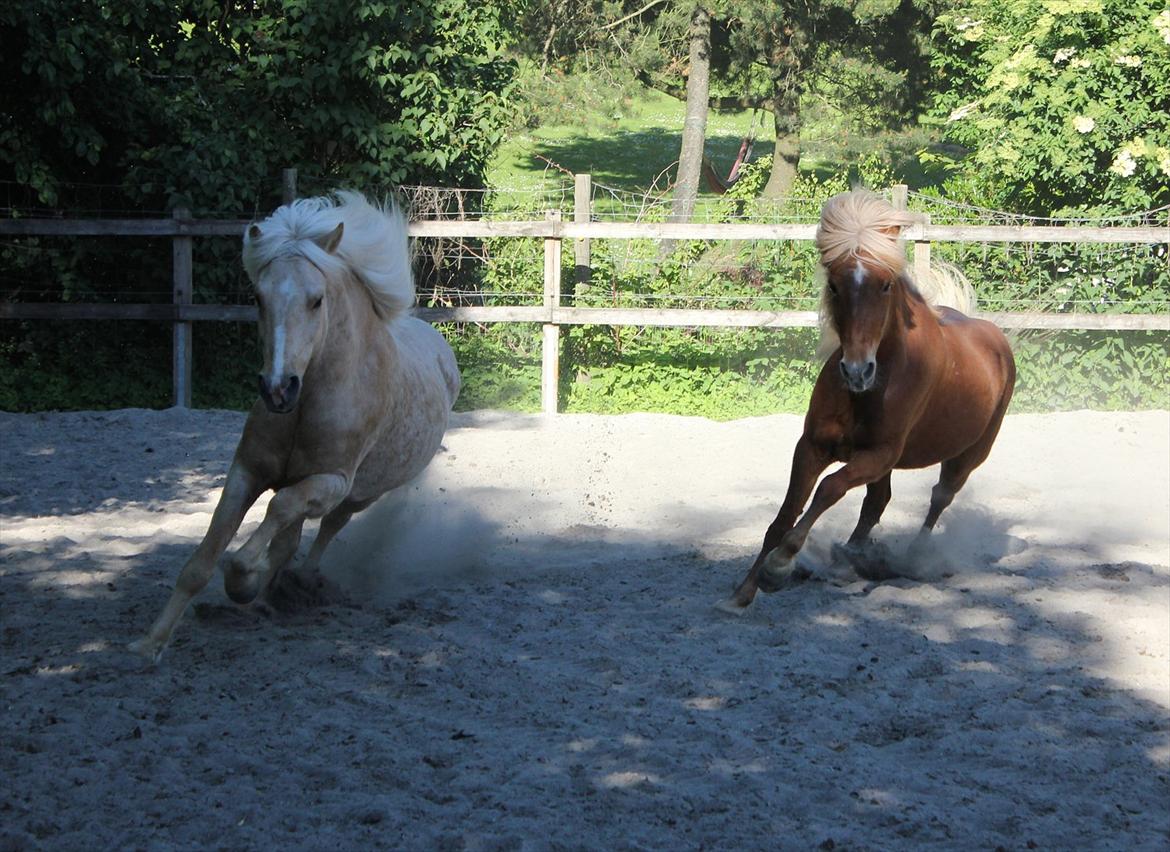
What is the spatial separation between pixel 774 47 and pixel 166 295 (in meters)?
13.4

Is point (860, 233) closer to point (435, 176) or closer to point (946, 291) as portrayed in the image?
point (946, 291)

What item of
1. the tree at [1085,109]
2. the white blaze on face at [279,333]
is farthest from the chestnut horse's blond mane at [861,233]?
the tree at [1085,109]

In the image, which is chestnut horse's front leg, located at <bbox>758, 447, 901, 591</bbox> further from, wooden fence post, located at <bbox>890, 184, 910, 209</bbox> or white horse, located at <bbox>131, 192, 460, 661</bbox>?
wooden fence post, located at <bbox>890, 184, 910, 209</bbox>

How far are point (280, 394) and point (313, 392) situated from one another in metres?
0.53

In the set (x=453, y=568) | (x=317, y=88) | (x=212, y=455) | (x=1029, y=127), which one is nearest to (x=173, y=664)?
(x=453, y=568)

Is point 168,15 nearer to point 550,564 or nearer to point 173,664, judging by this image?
point 550,564

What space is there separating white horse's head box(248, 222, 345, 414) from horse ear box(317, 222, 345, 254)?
0.56ft

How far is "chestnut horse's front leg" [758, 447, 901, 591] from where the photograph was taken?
17.5 ft

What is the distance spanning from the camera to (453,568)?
20.9 ft

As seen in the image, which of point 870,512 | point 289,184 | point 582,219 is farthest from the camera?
point 582,219

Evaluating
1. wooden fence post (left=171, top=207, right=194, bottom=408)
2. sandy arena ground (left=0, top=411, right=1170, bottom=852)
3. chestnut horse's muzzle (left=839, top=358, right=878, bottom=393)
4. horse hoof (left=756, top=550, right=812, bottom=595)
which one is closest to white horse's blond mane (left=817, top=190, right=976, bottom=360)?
chestnut horse's muzzle (left=839, top=358, right=878, bottom=393)

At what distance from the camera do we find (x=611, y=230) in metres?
11.1

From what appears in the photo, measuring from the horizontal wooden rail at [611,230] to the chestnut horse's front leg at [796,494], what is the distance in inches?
223

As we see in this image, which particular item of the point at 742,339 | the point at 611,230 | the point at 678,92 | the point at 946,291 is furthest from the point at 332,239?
the point at 678,92
